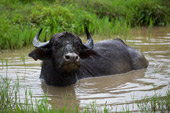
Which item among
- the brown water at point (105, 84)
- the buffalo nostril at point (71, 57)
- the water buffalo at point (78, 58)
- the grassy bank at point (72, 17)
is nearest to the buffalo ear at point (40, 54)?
the water buffalo at point (78, 58)

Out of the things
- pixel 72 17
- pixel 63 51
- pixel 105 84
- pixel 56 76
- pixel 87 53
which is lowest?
pixel 105 84

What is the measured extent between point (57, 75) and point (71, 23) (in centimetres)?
428

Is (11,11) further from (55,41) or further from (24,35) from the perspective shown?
(55,41)

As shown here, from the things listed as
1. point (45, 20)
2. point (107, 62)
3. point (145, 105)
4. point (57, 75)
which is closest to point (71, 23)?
point (45, 20)

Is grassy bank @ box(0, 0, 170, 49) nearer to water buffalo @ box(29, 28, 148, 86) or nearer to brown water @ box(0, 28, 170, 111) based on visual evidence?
brown water @ box(0, 28, 170, 111)

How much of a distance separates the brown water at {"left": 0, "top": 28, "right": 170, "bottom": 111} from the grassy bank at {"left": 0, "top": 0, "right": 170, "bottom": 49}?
2.10 ft

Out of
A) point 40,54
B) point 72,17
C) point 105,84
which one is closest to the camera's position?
point 40,54

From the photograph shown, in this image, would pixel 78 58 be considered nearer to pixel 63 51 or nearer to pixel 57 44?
pixel 63 51

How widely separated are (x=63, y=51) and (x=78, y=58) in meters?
0.40

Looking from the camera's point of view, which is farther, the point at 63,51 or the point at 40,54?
the point at 40,54

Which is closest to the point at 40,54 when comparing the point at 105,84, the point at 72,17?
the point at 105,84

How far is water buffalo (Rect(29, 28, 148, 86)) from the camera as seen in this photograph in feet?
18.0

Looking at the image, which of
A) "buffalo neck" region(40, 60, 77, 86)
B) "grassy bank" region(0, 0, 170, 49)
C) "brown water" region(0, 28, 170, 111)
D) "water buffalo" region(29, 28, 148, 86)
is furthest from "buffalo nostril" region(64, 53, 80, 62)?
"grassy bank" region(0, 0, 170, 49)

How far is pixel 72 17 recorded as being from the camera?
10094 mm
